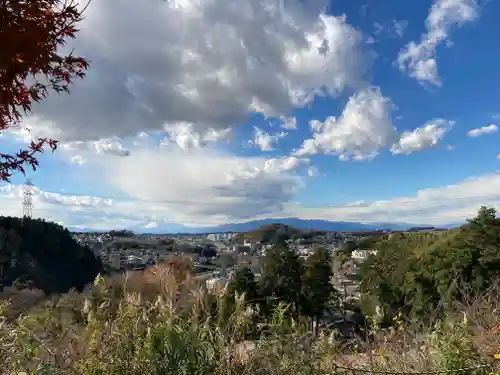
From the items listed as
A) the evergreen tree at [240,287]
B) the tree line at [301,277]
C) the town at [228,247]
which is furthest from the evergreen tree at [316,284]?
the evergreen tree at [240,287]

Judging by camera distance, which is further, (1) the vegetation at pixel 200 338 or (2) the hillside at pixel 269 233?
(2) the hillside at pixel 269 233

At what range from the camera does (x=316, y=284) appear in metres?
27.3

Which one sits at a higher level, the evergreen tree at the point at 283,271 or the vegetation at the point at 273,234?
the vegetation at the point at 273,234

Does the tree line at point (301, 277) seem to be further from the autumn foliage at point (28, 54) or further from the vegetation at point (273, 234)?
the autumn foliage at point (28, 54)

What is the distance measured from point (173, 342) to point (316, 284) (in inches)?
1007

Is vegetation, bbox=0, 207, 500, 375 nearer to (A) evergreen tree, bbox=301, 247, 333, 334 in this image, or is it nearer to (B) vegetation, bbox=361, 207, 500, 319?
(B) vegetation, bbox=361, 207, 500, 319

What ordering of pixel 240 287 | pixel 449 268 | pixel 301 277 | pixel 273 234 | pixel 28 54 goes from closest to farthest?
pixel 28 54 < pixel 240 287 < pixel 449 268 < pixel 301 277 < pixel 273 234

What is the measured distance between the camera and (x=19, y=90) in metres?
2.31

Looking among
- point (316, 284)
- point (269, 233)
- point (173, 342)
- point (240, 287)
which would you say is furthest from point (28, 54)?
point (269, 233)

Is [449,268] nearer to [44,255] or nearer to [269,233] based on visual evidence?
[269,233]

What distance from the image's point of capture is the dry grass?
254cm

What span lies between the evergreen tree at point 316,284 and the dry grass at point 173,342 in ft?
72.3

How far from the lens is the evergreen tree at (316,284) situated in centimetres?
2564

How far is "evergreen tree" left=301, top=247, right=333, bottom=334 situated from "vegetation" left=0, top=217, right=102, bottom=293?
23310 mm
